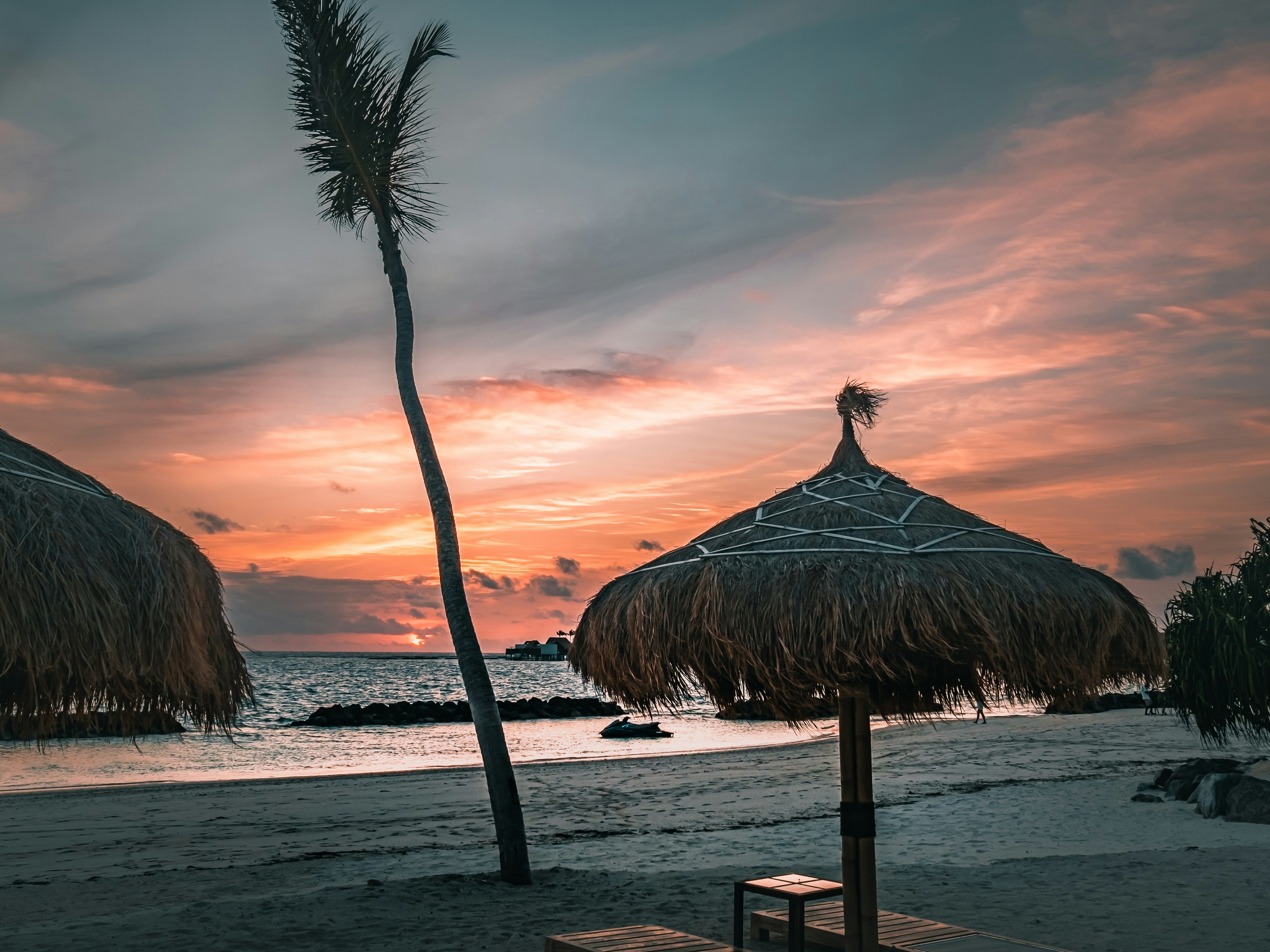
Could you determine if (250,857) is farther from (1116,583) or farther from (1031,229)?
(1031,229)

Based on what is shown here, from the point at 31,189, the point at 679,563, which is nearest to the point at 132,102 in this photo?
the point at 31,189

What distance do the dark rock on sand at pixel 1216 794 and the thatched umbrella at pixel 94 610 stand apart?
31.7 ft

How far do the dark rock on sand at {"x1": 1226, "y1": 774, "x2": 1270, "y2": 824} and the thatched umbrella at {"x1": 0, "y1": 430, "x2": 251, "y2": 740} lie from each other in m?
9.61

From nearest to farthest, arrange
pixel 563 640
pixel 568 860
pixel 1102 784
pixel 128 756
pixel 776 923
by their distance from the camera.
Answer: pixel 776 923 → pixel 563 640 → pixel 568 860 → pixel 1102 784 → pixel 128 756

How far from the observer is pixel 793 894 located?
4828 millimetres

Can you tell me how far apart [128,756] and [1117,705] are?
33.9 m

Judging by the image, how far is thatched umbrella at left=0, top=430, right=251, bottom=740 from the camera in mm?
3879

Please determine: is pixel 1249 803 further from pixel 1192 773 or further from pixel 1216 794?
pixel 1192 773

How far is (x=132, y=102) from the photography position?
9516 millimetres

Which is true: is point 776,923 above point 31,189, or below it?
below

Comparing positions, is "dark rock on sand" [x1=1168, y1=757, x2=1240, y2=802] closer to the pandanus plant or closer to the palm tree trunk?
the pandanus plant

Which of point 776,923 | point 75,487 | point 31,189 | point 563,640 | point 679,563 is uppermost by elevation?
point 31,189

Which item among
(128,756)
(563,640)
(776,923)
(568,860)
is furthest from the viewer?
(128,756)

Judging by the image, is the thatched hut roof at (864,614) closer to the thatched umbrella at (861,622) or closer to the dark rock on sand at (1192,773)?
the thatched umbrella at (861,622)
